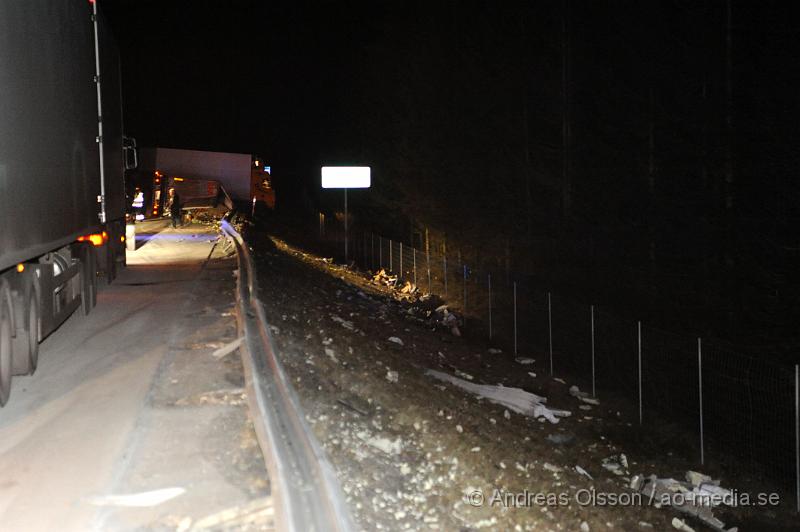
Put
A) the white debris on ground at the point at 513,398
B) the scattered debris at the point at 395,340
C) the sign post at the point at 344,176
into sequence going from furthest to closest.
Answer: the sign post at the point at 344,176 < the scattered debris at the point at 395,340 < the white debris on ground at the point at 513,398

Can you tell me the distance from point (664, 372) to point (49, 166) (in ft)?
34.8

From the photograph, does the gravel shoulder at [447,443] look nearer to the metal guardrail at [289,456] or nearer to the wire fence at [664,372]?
the metal guardrail at [289,456]

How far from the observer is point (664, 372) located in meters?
13.6

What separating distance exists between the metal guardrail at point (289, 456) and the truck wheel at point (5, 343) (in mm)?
2545

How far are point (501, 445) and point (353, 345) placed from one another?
4.27m

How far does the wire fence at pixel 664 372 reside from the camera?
10938mm

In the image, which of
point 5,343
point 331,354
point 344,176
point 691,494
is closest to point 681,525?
point 691,494

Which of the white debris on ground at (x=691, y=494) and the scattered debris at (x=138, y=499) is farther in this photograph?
the white debris on ground at (x=691, y=494)

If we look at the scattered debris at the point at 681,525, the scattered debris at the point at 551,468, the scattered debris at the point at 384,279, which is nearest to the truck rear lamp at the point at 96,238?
the scattered debris at the point at 551,468

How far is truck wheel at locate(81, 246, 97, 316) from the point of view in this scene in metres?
13.0

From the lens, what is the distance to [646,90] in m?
28.3

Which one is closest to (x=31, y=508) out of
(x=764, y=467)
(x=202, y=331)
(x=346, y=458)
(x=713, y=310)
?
(x=346, y=458)

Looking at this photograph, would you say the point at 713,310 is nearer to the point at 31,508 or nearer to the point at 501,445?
the point at 501,445

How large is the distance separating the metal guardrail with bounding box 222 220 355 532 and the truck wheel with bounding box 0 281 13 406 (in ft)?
8.35
